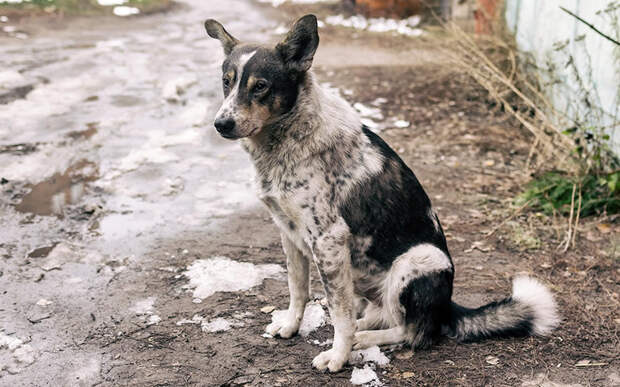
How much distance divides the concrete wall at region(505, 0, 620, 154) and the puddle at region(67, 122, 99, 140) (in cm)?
517

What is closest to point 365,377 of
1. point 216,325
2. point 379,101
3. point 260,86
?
point 216,325

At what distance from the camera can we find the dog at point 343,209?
10.6 feet

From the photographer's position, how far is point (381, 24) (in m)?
13.7

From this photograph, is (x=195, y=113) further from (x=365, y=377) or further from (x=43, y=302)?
(x=365, y=377)

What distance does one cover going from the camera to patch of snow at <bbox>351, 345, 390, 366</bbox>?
11.4 ft

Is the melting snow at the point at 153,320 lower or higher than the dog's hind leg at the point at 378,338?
lower

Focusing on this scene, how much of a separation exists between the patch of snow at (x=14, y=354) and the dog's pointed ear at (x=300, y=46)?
7.35 ft

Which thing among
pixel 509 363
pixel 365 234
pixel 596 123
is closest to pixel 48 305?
pixel 365 234

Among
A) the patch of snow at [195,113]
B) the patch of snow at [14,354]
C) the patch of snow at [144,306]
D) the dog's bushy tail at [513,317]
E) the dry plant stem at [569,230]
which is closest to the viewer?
the patch of snow at [14,354]

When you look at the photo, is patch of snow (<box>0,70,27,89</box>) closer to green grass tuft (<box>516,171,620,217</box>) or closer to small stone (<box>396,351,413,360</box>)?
A: green grass tuft (<box>516,171,620,217</box>)

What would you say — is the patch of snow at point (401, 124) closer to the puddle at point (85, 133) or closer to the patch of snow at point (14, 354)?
the puddle at point (85, 133)

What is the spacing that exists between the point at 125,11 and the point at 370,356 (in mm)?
13058

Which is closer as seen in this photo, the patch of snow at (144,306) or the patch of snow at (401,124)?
the patch of snow at (144,306)

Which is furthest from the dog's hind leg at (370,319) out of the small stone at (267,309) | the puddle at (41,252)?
the puddle at (41,252)
